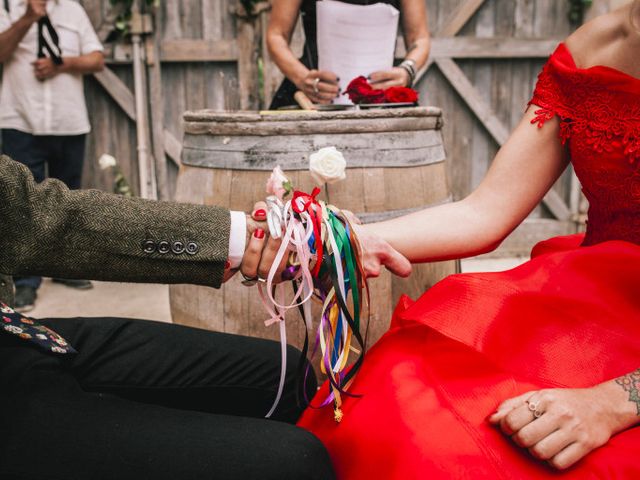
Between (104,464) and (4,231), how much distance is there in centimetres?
39

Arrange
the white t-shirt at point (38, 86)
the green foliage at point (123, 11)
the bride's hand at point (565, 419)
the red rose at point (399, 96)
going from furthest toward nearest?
the green foliage at point (123, 11) < the white t-shirt at point (38, 86) < the red rose at point (399, 96) < the bride's hand at point (565, 419)

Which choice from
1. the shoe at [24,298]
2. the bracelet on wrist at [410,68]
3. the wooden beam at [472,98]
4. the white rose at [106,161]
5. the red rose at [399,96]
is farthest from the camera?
the wooden beam at [472,98]

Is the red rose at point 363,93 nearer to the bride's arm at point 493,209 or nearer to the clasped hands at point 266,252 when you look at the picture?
the bride's arm at point 493,209

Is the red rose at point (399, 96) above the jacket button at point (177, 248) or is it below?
above

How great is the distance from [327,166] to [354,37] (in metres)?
0.90

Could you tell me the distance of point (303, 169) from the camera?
1785 mm

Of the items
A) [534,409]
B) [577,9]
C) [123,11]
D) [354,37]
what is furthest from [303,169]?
[577,9]

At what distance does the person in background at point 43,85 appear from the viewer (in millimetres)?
3568

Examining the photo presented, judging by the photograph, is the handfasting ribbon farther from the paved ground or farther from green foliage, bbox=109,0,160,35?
green foliage, bbox=109,0,160,35

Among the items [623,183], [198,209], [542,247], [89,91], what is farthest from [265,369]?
[89,91]

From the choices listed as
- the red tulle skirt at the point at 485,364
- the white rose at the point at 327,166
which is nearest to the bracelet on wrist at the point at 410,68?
the white rose at the point at 327,166

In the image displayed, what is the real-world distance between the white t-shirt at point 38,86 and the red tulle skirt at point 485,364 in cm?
315

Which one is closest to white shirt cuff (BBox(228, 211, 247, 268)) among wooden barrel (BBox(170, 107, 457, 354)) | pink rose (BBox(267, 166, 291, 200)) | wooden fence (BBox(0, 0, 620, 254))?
pink rose (BBox(267, 166, 291, 200))

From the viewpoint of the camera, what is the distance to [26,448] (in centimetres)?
94
